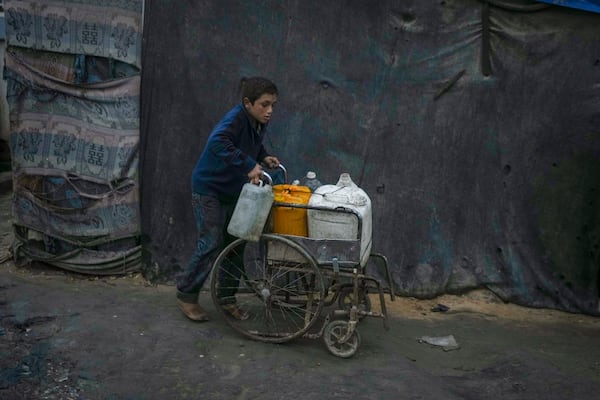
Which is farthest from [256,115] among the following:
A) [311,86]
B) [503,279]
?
[503,279]

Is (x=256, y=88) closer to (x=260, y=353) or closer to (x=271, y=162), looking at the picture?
(x=271, y=162)

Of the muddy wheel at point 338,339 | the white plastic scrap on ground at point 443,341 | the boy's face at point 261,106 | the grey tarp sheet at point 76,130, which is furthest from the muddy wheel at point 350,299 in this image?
the grey tarp sheet at point 76,130

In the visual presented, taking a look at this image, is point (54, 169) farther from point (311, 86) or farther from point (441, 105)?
point (441, 105)

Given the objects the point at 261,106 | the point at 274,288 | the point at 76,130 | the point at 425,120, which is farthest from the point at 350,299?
the point at 76,130

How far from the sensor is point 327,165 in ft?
20.4

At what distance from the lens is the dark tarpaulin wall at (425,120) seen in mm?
5906

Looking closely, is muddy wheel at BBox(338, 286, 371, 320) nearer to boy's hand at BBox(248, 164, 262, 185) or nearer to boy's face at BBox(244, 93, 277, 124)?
boy's hand at BBox(248, 164, 262, 185)

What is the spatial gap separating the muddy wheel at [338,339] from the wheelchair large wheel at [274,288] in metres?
0.14

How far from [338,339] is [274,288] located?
555 mm

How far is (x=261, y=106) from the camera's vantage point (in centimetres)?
499

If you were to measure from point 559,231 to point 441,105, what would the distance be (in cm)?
144

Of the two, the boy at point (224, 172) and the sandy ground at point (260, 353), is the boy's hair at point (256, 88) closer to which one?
the boy at point (224, 172)

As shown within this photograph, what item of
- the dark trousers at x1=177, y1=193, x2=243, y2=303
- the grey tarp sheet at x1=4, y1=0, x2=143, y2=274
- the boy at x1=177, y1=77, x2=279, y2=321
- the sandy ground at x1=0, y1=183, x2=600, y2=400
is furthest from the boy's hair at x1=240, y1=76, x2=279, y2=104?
the sandy ground at x1=0, y1=183, x2=600, y2=400

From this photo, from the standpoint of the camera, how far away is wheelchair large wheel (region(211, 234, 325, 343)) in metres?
4.94
